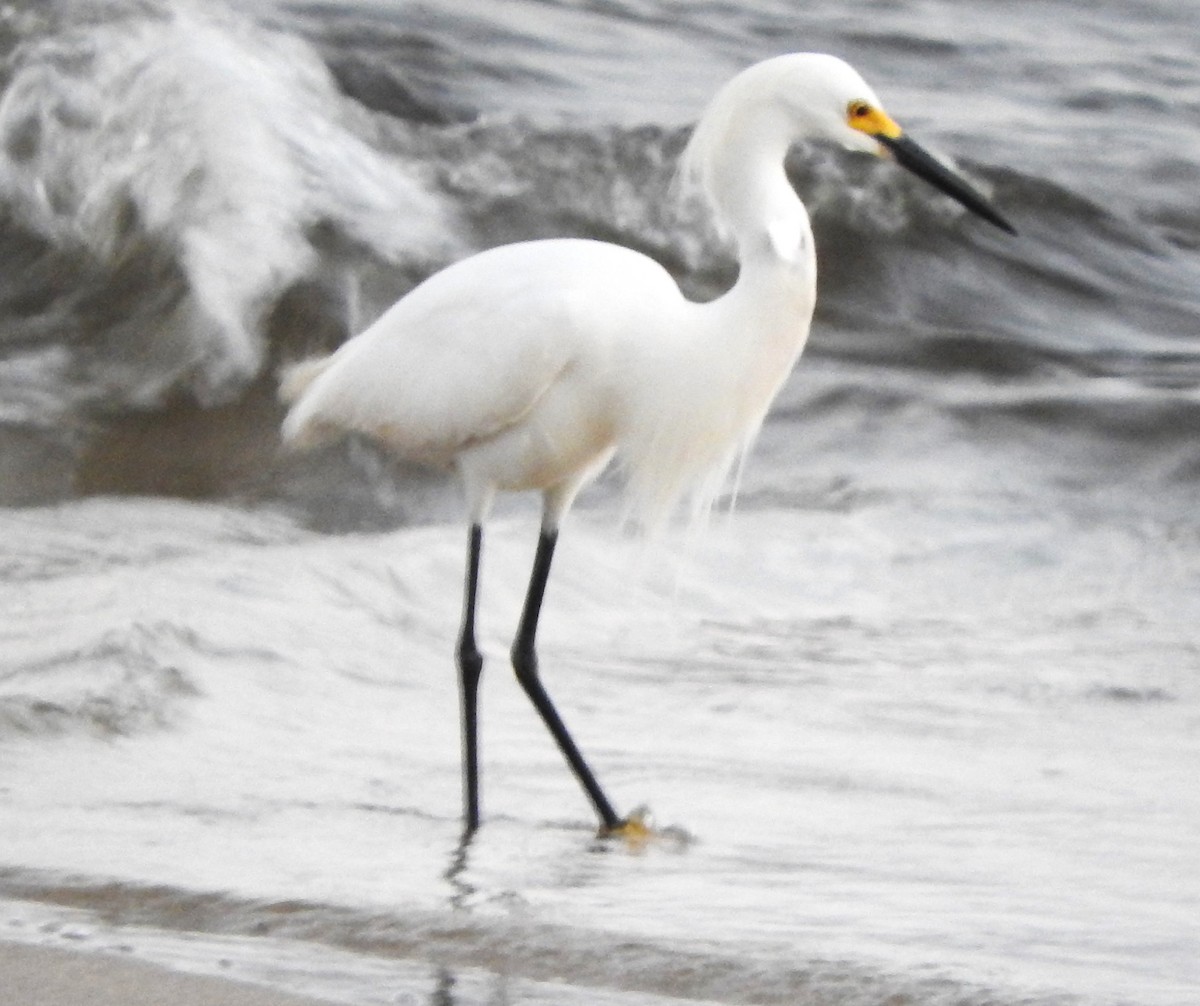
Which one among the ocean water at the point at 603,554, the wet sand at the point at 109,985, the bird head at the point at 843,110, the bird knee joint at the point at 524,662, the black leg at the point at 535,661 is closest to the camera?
the wet sand at the point at 109,985

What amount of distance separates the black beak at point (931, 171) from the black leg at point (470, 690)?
1091 millimetres

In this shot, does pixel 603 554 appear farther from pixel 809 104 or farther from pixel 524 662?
pixel 809 104

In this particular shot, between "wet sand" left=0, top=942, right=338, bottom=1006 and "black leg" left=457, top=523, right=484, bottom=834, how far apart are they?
1091 mm

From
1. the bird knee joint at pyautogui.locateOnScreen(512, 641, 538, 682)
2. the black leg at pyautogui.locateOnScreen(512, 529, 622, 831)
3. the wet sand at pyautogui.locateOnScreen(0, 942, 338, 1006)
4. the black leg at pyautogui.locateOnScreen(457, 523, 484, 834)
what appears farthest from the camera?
the bird knee joint at pyautogui.locateOnScreen(512, 641, 538, 682)

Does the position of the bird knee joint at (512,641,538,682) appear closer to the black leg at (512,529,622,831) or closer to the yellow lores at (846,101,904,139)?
the black leg at (512,529,622,831)

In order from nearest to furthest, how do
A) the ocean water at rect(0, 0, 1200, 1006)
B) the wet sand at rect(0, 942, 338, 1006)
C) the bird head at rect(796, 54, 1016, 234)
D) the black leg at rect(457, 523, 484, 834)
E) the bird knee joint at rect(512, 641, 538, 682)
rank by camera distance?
the wet sand at rect(0, 942, 338, 1006)
the ocean water at rect(0, 0, 1200, 1006)
the bird head at rect(796, 54, 1016, 234)
the black leg at rect(457, 523, 484, 834)
the bird knee joint at rect(512, 641, 538, 682)

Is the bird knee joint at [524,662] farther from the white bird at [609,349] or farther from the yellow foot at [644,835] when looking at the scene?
the yellow foot at [644,835]

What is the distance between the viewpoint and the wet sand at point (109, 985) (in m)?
2.86

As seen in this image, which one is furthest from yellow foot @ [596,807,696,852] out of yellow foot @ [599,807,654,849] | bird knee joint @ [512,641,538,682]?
bird knee joint @ [512,641,538,682]

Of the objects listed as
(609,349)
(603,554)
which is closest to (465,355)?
(609,349)

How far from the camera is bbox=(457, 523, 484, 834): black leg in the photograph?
4.11 metres

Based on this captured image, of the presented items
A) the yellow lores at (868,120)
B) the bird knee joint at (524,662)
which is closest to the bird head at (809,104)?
the yellow lores at (868,120)

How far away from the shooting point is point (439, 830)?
4023 millimetres

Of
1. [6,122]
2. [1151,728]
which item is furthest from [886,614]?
[6,122]
